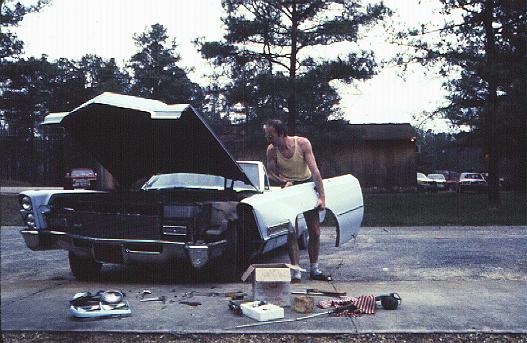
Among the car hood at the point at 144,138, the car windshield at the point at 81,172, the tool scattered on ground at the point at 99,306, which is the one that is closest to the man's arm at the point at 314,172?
the car hood at the point at 144,138

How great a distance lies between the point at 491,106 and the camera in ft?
59.8

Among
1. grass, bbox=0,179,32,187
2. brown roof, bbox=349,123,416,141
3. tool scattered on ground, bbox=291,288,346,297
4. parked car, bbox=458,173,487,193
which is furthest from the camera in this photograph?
brown roof, bbox=349,123,416,141

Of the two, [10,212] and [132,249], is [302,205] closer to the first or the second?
[132,249]

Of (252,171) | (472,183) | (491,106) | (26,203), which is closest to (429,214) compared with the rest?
(491,106)

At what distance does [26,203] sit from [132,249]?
1473mm

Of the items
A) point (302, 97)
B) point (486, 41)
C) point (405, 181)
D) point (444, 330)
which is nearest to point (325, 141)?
point (302, 97)

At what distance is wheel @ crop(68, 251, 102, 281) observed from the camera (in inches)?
245

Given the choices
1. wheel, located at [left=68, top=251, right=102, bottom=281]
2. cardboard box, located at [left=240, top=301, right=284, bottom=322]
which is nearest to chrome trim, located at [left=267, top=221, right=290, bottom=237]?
cardboard box, located at [left=240, top=301, right=284, bottom=322]

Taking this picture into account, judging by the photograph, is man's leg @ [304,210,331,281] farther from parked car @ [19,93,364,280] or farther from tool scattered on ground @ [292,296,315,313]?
tool scattered on ground @ [292,296,315,313]

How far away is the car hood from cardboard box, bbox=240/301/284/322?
1692mm

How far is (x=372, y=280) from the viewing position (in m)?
6.18

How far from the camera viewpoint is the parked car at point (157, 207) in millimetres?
5375

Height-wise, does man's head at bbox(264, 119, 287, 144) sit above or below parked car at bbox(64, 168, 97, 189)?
above

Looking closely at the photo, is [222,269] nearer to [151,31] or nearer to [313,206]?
[313,206]
